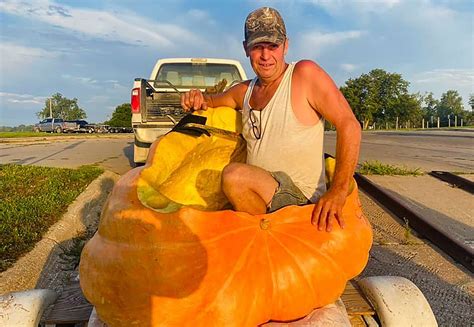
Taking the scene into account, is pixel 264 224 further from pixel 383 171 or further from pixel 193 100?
pixel 383 171

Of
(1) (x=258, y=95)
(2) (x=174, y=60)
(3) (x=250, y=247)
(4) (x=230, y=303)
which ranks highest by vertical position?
(2) (x=174, y=60)

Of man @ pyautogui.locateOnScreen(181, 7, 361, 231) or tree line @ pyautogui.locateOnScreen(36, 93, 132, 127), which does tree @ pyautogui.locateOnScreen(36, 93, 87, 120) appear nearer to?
tree line @ pyautogui.locateOnScreen(36, 93, 132, 127)

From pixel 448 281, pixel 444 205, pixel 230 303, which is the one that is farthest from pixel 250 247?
pixel 444 205

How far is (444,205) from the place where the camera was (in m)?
6.45

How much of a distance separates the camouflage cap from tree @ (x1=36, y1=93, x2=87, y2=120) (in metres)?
109

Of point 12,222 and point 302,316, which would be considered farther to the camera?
point 12,222

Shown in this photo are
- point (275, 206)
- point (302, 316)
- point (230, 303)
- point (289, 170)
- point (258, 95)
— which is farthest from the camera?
point (258, 95)

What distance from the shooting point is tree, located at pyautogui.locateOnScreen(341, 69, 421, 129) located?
259 feet

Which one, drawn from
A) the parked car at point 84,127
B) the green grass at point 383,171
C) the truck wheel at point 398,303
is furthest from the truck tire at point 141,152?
the parked car at point 84,127

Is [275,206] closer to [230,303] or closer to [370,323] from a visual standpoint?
[230,303]

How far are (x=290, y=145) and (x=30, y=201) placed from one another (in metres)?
4.56

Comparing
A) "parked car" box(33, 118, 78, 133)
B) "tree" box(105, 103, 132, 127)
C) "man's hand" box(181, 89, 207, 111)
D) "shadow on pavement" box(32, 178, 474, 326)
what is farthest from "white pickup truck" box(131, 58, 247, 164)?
"tree" box(105, 103, 132, 127)

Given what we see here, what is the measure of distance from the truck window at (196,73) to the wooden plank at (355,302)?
6.83 meters

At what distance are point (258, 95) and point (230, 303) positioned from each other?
4.47ft
